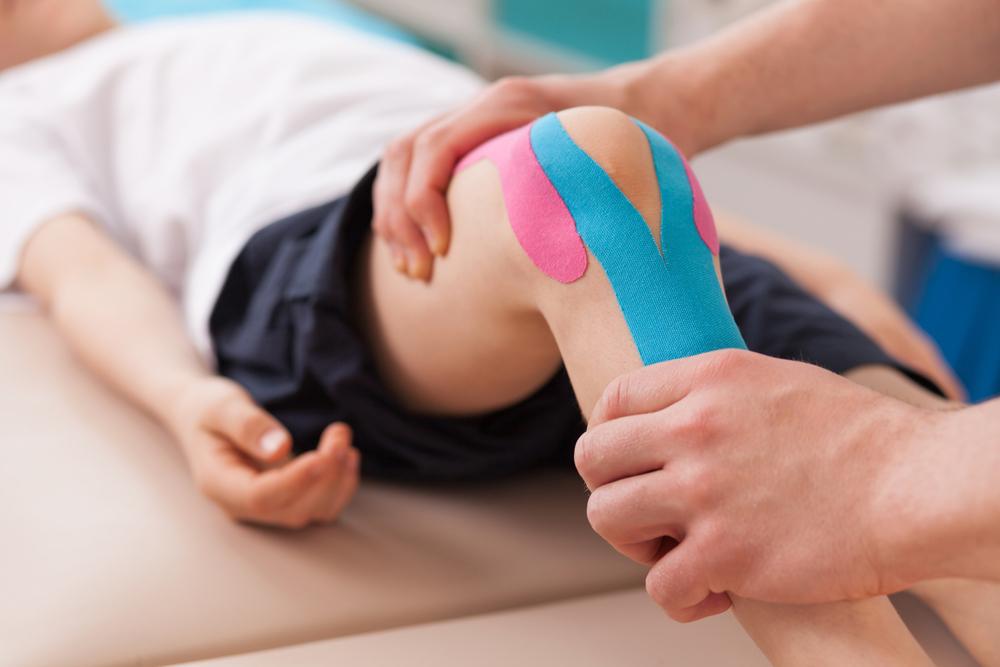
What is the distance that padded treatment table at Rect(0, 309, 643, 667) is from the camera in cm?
76

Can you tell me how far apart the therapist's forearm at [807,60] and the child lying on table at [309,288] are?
0.15 metres

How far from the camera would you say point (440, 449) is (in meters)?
0.89

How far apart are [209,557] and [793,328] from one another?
50 centimetres

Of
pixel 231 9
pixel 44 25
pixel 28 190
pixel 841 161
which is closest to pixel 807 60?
pixel 28 190

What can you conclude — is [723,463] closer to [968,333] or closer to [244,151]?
[244,151]

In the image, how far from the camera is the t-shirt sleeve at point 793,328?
893mm

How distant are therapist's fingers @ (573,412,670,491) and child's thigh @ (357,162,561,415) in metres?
0.15

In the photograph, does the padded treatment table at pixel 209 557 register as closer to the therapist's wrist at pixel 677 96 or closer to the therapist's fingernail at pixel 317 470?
the therapist's fingernail at pixel 317 470

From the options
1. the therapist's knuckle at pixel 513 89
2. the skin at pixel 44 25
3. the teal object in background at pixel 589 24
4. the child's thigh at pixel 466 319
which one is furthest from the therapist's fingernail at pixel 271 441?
the teal object in background at pixel 589 24

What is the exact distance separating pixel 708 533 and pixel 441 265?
310 mm

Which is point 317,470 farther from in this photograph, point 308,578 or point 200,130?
point 200,130

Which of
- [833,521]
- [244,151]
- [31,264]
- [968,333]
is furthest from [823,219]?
[833,521]

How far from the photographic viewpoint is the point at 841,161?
7.68 feet

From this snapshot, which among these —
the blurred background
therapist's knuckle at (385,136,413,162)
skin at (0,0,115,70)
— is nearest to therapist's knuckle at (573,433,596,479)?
therapist's knuckle at (385,136,413,162)
